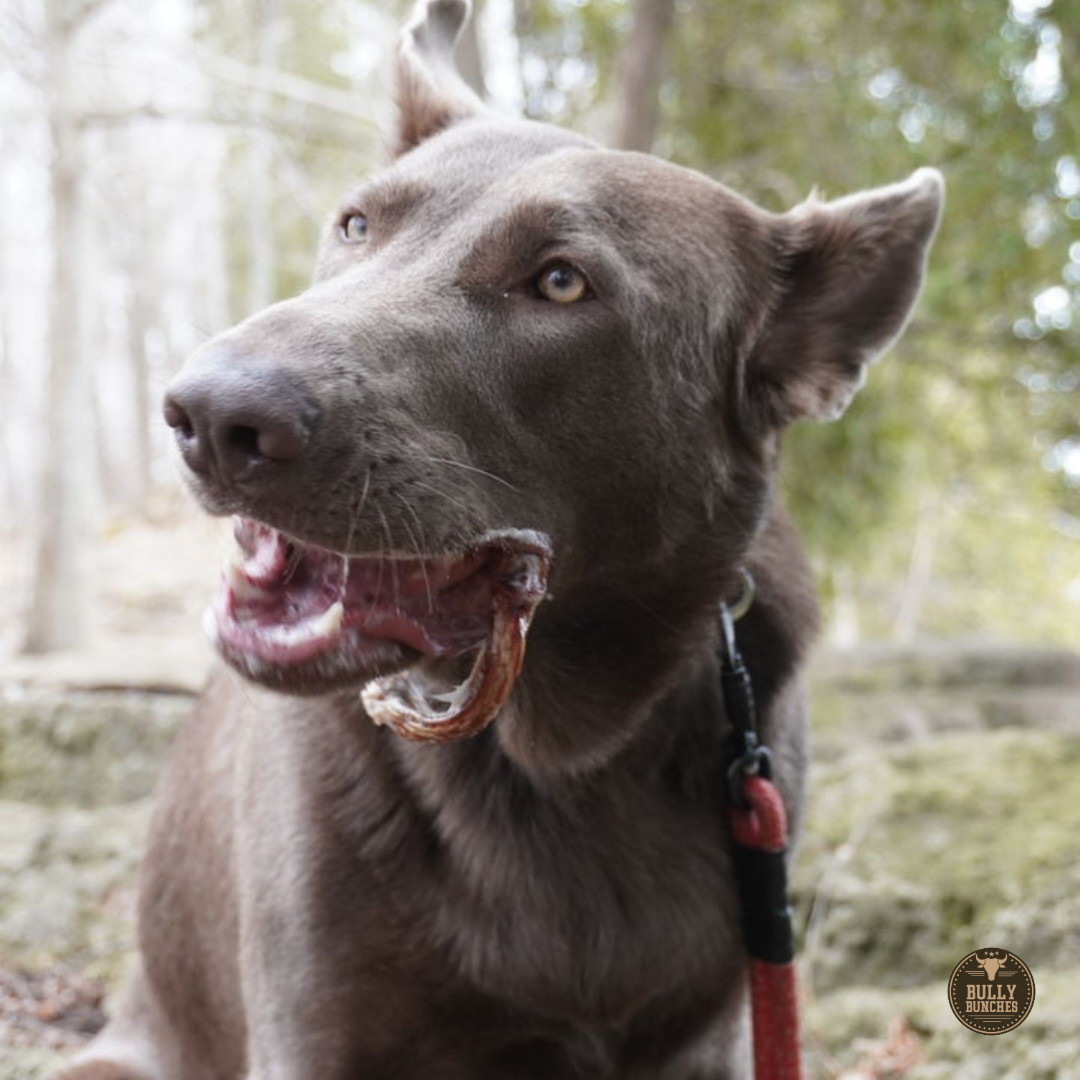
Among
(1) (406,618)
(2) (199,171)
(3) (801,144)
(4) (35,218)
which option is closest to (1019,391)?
(3) (801,144)

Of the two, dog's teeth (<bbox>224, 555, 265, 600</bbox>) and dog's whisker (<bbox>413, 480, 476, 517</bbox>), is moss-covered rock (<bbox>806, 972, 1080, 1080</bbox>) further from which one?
dog's teeth (<bbox>224, 555, 265, 600</bbox>)

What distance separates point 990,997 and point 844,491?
475cm

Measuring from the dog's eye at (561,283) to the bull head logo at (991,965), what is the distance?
1.99 metres

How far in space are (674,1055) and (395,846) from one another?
2.37 feet

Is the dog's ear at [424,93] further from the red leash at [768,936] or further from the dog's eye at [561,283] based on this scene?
the red leash at [768,936]

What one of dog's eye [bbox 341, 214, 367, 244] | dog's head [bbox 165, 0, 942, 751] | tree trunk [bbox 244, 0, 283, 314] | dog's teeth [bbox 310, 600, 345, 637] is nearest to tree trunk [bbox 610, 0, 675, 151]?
dog's head [bbox 165, 0, 942, 751]

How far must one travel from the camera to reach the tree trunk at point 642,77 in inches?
252

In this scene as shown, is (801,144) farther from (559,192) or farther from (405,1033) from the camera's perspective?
(405,1033)

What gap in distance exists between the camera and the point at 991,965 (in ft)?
10.8

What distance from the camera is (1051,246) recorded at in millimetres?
5844

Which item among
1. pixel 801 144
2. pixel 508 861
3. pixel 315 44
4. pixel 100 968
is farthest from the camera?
pixel 315 44

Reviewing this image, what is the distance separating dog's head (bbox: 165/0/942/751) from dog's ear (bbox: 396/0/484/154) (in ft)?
0.52

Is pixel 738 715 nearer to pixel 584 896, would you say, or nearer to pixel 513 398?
pixel 584 896

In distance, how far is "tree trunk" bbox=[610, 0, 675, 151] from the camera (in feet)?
21.0
